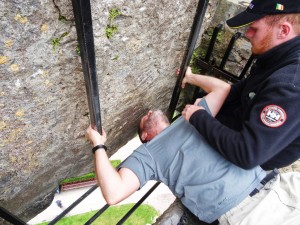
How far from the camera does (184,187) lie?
213 cm

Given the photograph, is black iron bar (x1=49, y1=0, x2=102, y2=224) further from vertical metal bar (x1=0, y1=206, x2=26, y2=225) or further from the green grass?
the green grass

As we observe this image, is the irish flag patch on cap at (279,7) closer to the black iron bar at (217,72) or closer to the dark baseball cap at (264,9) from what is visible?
the dark baseball cap at (264,9)

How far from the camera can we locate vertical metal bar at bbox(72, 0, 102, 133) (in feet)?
4.43

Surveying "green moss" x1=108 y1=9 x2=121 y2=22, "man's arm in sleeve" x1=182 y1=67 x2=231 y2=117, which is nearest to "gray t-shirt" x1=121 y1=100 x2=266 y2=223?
"man's arm in sleeve" x1=182 y1=67 x2=231 y2=117

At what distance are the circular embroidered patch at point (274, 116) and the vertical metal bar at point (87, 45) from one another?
1.11 meters

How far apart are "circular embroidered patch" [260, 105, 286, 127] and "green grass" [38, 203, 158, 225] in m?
6.15

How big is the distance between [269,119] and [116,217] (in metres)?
6.32

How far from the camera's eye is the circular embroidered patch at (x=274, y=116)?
1607 mm

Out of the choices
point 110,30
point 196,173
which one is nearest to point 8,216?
point 196,173

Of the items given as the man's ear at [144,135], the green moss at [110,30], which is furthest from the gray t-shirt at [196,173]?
the green moss at [110,30]

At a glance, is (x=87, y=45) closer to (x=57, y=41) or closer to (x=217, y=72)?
(x=57, y=41)

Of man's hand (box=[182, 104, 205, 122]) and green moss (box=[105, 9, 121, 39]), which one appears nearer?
green moss (box=[105, 9, 121, 39])

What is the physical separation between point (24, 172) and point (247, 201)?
6.12 feet

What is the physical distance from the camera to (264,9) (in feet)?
6.11
